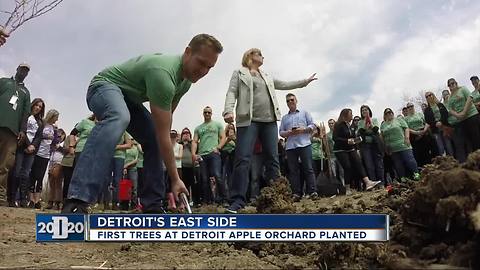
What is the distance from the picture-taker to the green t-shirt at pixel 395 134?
313 inches

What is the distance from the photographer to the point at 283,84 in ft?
18.6

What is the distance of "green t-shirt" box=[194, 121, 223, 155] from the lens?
327 inches

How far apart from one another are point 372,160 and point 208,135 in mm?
2847

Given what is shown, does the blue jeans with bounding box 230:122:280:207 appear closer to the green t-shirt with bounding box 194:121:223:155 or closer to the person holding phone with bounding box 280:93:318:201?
the person holding phone with bounding box 280:93:318:201

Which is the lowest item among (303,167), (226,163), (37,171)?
(303,167)

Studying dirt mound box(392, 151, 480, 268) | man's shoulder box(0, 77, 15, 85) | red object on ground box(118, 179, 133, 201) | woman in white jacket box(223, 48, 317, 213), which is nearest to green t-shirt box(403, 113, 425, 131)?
woman in white jacket box(223, 48, 317, 213)

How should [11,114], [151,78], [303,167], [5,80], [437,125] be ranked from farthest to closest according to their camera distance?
[437,125] < [303,167] < [5,80] < [11,114] < [151,78]

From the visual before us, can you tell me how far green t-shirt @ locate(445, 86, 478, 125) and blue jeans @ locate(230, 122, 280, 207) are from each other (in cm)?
373

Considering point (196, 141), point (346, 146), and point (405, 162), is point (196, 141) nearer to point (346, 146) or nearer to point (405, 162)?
point (346, 146)

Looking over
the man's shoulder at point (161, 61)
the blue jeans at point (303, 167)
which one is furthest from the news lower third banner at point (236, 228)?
the blue jeans at point (303, 167)

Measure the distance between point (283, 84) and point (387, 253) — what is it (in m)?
3.57

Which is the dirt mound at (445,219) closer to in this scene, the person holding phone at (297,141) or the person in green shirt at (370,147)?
the person holding phone at (297,141)

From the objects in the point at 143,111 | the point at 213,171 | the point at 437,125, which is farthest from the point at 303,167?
the point at 143,111

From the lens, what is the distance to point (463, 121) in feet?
24.3
